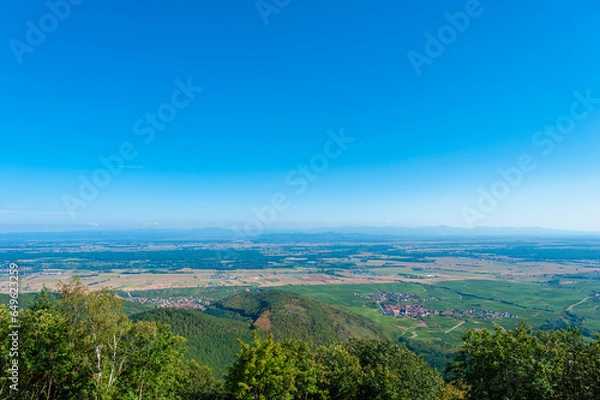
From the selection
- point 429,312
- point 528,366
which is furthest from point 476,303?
point 528,366

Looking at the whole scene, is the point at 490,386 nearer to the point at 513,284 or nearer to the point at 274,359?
the point at 274,359

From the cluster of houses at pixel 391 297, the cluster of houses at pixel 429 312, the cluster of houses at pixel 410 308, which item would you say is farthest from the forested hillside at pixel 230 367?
the cluster of houses at pixel 391 297

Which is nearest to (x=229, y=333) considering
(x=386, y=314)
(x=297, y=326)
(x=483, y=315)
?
(x=297, y=326)

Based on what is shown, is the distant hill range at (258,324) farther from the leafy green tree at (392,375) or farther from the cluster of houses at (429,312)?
the leafy green tree at (392,375)

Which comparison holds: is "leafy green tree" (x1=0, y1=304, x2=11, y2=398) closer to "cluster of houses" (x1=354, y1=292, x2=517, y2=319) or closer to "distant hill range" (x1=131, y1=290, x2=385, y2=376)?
"distant hill range" (x1=131, y1=290, x2=385, y2=376)

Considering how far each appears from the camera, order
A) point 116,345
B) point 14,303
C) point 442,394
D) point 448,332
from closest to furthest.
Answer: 1. point 14,303
2. point 116,345
3. point 442,394
4. point 448,332
